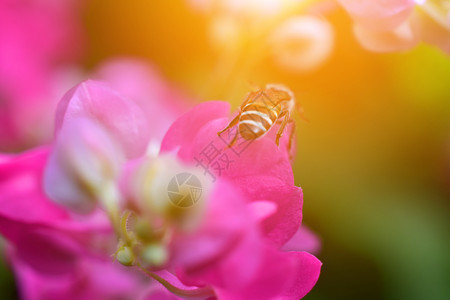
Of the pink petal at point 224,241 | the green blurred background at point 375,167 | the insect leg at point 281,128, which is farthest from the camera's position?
the green blurred background at point 375,167

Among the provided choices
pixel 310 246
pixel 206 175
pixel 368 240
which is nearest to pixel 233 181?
pixel 206 175

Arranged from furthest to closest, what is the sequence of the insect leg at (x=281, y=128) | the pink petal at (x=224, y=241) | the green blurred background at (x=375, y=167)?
the green blurred background at (x=375, y=167), the insect leg at (x=281, y=128), the pink petal at (x=224, y=241)

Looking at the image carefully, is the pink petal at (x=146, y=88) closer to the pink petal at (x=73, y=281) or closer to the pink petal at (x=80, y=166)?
the pink petal at (x=73, y=281)

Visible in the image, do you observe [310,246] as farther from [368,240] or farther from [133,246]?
[368,240]

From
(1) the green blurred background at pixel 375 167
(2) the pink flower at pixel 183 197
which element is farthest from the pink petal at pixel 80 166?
(1) the green blurred background at pixel 375 167

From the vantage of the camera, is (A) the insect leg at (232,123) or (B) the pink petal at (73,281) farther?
(B) the pink petal at (73,281)

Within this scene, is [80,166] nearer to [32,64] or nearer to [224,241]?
[224,241]

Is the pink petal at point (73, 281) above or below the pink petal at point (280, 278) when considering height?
below

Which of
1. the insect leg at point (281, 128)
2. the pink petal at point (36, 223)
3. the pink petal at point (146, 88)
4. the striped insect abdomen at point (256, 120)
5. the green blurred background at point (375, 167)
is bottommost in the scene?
the green blurred background at point (375, 167)
